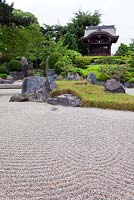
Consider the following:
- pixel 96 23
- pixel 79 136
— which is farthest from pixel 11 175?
pixel 96 23

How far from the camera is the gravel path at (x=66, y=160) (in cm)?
271

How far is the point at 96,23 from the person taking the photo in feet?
140

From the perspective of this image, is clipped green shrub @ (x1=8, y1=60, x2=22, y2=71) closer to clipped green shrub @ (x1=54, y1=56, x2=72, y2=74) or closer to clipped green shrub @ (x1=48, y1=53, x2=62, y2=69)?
clipped green shrub @ (x1=48, y1=53, x2=62, y2=69)

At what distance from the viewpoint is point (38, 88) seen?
436 inches

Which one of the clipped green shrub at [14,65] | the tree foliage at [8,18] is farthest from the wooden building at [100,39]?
the tree foliage at [8,18]

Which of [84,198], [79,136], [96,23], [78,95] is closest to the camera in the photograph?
[84,198]

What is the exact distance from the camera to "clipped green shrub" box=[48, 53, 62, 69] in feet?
75.0

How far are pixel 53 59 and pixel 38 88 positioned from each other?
40.5 ft

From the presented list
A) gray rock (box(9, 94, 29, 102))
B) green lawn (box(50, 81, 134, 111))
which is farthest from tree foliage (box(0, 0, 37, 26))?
green lawn (box(50, 81, 134, 111))

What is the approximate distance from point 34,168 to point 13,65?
71.9 feet

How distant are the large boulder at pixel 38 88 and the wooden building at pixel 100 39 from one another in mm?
24276

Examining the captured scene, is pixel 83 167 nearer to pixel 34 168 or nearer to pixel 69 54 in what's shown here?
pixel 34 168

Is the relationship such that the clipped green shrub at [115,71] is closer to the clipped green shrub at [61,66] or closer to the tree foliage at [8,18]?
the clipped green shrub at [61,66]

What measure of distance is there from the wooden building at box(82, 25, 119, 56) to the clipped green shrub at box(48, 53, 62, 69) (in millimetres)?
12309
